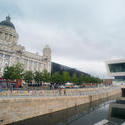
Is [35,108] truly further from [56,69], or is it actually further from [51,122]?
[56,69]

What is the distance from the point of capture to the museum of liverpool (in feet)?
173

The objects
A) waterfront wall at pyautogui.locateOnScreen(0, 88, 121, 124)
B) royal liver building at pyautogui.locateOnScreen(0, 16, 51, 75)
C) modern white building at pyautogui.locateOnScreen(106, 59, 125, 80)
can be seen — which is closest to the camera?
waterfront wall at pyautogui.locateOnScreen(0, 88, 121, 124)

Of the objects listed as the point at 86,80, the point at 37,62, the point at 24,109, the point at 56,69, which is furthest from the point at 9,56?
the point at 24,109

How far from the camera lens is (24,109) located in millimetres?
22109

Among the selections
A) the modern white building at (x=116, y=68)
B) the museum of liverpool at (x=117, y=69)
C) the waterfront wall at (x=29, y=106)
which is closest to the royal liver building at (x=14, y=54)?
the waterfront wall at (x=29, y=106)

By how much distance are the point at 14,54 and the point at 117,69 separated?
64.6 metres

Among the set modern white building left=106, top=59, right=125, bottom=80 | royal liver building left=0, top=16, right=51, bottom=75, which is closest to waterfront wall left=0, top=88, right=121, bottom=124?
modern white building left=106, top=59, right=125, bottom=80

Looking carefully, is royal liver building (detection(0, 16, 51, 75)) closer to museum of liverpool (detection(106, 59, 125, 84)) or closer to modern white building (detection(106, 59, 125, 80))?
modern white building (detection(106, 59, 125, 80))

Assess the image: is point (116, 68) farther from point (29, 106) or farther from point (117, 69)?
point (29, 106)

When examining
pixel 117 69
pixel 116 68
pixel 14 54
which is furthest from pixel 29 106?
pixel 14 54

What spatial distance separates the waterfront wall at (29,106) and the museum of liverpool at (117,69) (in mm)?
28510

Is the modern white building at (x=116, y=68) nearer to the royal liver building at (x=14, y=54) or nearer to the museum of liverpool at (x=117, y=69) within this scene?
the museum of liverpool at (x=117, y=69)

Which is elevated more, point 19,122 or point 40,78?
point 40,78

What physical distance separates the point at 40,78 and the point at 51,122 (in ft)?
146
